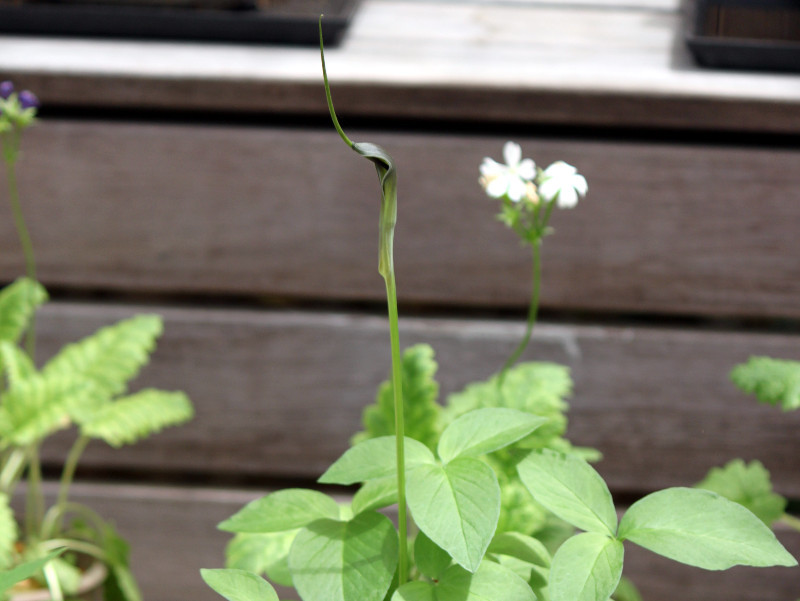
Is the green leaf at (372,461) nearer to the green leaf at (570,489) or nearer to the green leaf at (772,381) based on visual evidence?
the green leaf at (570,489)

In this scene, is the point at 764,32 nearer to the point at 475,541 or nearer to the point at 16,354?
the point at 475,541

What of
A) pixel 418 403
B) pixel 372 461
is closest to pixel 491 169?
pixel 418 403

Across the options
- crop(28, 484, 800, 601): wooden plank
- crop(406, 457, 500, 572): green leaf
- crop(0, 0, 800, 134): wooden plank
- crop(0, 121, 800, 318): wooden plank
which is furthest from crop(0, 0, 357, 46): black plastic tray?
crop(406, 457, 500, 572): green leaf

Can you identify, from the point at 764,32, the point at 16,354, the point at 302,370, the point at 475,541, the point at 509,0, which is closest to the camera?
the point at 475,541

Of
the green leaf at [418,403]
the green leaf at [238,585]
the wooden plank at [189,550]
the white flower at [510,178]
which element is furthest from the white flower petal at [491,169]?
the wooden plank at [189,550]

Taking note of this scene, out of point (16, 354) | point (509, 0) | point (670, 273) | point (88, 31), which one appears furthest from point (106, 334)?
point (509, 0)

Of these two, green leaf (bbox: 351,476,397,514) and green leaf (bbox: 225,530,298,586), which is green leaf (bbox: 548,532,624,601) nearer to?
green leaf (bbox: 351,476,397,514)
